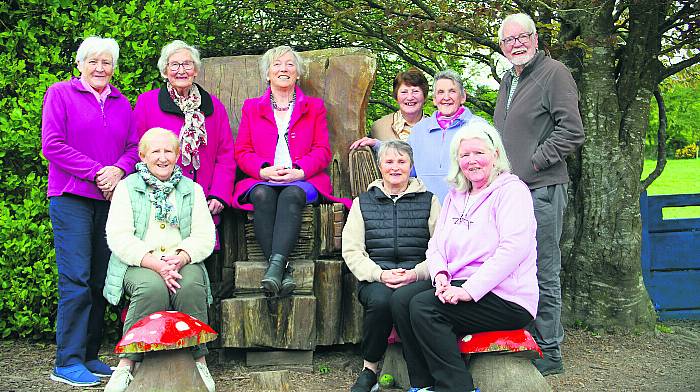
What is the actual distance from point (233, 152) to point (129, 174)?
0.74m

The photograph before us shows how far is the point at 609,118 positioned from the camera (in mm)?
5832

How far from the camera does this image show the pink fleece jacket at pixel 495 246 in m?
3.84

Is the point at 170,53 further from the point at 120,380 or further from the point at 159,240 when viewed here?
the point at 120,380

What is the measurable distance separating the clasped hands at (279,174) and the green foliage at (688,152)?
17660mm

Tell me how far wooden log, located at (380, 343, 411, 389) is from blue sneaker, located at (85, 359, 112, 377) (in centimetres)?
164

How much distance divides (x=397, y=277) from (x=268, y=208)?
97 centimetres

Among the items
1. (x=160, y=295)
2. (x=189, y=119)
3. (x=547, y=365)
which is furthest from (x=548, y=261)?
(x=189, y=119)

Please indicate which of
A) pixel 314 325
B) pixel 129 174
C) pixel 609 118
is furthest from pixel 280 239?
pixel 609 118

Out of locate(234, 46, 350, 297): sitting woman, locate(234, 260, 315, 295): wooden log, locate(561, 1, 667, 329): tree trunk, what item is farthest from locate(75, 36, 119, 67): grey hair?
locate(561, 1, 667, 329): tree trunk

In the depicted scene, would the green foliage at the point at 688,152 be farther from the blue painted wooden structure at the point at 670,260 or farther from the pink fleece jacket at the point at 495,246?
the pink fleece jacket at the point at 495,246

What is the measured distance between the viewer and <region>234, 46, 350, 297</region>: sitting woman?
480 centimetres

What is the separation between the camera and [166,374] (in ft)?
13.1

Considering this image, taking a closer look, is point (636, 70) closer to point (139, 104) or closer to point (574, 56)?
point (574, 56)

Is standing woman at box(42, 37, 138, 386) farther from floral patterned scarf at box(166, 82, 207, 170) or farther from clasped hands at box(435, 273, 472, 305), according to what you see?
clasped hands at box(435, 273, 472, 305)
